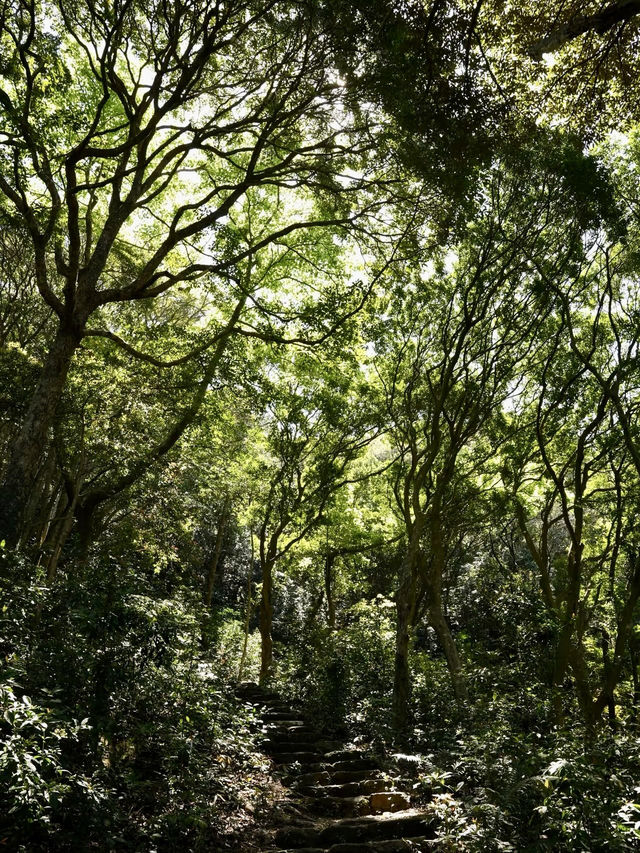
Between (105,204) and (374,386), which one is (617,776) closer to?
(374,386)

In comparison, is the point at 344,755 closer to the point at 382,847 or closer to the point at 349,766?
the point at 349,766

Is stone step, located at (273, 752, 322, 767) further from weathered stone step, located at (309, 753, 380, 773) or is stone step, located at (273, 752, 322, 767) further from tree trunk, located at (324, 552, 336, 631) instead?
tree trunk, located at (324, 552, 336, 631)

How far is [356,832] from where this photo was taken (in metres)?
5.32

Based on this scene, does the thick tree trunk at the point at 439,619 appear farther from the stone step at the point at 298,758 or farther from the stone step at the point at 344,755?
the stone step at the point at 298,758

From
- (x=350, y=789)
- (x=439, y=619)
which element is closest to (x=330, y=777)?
(x=350, y=789)

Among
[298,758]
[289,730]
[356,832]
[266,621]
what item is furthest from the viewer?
[266,621]

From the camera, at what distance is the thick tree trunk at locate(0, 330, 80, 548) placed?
7055 mm

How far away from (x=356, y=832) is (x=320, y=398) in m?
11.3

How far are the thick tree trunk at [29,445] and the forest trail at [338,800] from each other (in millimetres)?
4043

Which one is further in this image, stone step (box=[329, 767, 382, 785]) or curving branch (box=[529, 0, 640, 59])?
stone step (box=[329, 767, 382, 785])

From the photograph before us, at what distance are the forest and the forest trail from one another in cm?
4

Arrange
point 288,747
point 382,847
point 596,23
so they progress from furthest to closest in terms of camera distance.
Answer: point 288,747
point 382,847
point 596,23

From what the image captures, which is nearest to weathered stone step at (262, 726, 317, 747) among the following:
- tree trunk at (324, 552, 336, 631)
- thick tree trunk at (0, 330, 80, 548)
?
thick tree trunk at (0, 330, 80, 548)

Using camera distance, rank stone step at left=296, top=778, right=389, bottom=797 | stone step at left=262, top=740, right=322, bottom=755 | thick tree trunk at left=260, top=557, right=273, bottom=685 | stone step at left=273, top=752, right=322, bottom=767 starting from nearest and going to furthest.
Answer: stone step at left=296, top=778, right=389, bottom=797
stone step at left=273, top=752, right=322, bottom=767
stone step at left=262, top=740, right=322, bottom=755
thick tree trunk at left=260, top=557, right=273, bottom=685
